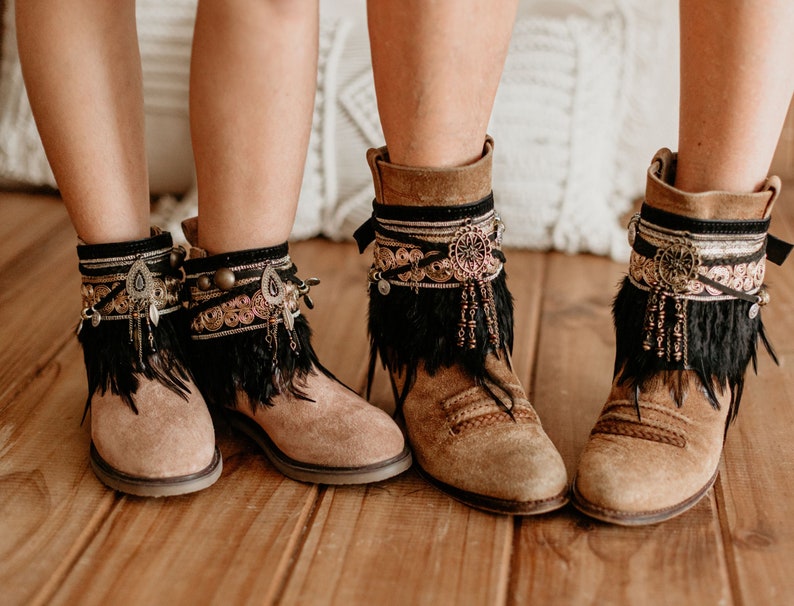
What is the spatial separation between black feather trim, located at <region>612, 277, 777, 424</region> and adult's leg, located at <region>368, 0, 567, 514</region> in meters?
0.11

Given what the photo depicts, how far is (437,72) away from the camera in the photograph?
738 mm

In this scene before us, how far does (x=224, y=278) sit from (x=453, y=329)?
0.22m

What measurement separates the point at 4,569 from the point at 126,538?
9 centimetres

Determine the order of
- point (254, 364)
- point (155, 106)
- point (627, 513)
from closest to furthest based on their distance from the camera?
1. point (627, 513)
2. point (254, 364)
3. point (155, 106)

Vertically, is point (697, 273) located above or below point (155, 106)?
above

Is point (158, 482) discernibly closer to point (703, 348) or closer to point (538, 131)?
point (703, 348)

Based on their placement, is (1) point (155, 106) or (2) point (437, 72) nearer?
(2) point (437, 72)

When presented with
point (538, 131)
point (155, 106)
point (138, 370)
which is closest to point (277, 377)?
point (138, 370)

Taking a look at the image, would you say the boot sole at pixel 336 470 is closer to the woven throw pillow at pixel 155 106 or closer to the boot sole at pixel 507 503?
the boot sole at pixel 507 503

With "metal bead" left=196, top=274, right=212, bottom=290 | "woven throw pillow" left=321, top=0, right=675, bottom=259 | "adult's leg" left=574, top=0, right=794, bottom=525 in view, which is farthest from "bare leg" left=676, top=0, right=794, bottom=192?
"woven throw pillow" left=321, top=0, right=675, bottom=259

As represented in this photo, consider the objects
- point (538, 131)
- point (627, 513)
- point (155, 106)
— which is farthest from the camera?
point (155, 106)

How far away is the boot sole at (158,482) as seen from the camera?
29.8 inches

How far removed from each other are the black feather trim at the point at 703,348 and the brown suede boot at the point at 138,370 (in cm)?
40

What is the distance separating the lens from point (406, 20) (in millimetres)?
724
